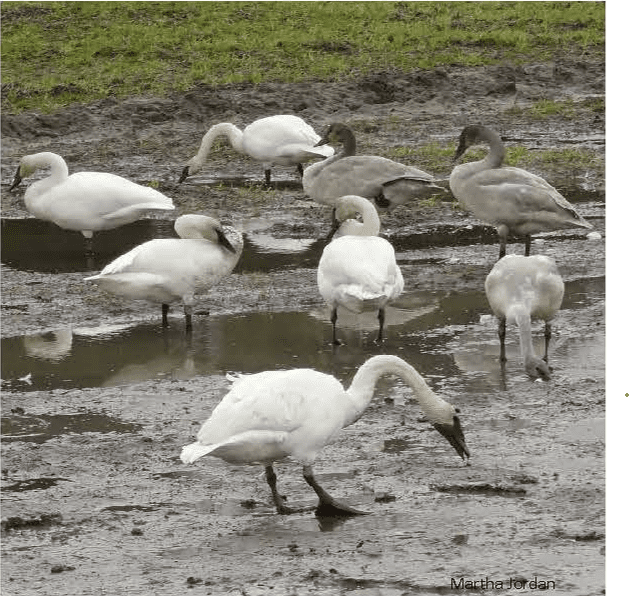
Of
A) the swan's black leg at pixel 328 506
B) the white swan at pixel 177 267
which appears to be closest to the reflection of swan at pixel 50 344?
the white swan at pixel 177 267

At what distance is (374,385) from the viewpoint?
7.33 meters

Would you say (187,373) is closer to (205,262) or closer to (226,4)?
(205,262)

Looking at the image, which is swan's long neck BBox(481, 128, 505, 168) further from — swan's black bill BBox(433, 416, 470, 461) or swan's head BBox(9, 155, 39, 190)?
swan's black bill BBox(433, 416, 470, 461)

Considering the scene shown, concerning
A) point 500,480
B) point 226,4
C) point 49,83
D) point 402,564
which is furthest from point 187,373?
point 226,4

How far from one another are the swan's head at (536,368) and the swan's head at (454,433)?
1.56 meters

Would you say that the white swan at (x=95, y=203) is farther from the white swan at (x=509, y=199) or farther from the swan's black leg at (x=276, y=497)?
the swan's black leg at (x=276, y=497)

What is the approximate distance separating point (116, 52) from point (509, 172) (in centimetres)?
1076

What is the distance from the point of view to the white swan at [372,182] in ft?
43.4

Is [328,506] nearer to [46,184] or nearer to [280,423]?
[280,423]

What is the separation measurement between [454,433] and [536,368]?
1605mm

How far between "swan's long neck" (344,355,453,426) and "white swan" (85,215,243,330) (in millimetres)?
3189

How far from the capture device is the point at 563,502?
6938mm

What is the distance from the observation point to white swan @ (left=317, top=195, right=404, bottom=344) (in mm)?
9656

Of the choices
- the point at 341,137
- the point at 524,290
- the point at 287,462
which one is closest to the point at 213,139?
the point at 341,137
